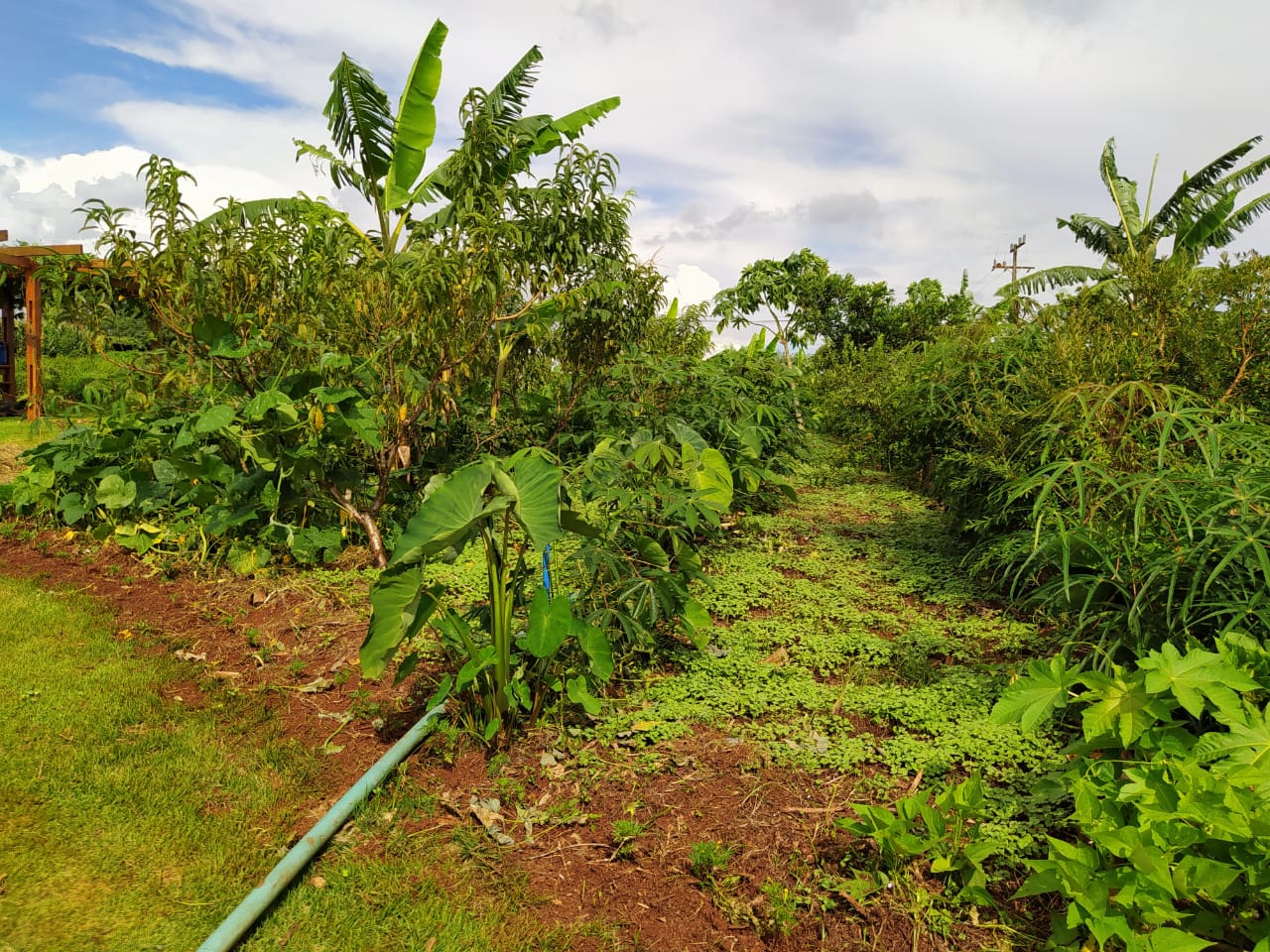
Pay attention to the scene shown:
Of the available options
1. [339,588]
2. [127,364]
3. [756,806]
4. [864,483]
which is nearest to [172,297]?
[127,364]

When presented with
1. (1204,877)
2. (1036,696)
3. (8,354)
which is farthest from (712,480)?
(8,354)

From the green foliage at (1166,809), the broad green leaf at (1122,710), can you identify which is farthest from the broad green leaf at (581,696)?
the broad green leaf at (1122,710)

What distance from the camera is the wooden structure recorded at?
9834 millimetres

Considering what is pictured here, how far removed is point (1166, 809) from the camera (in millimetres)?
1669

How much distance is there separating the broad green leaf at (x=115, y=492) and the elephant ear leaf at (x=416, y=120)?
5.62 meters

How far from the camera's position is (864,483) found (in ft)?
26.0

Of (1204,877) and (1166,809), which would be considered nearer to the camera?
(1204,877)

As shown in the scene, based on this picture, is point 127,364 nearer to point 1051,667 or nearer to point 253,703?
point 253,703

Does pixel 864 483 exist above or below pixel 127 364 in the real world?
below

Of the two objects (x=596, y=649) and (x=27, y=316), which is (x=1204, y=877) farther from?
(x=27, y=316)

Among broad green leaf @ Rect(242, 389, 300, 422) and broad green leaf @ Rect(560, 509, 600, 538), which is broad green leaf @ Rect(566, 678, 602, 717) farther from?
broad green leaf @ Rect(242, 389, 300, 422)

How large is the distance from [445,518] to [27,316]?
1232cm

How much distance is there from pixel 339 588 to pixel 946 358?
487 centimetres

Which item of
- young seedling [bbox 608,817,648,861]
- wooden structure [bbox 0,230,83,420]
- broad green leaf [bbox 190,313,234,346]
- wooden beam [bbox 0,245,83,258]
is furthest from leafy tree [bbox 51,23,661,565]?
wooden beam [bbox 0,245,83,258]
